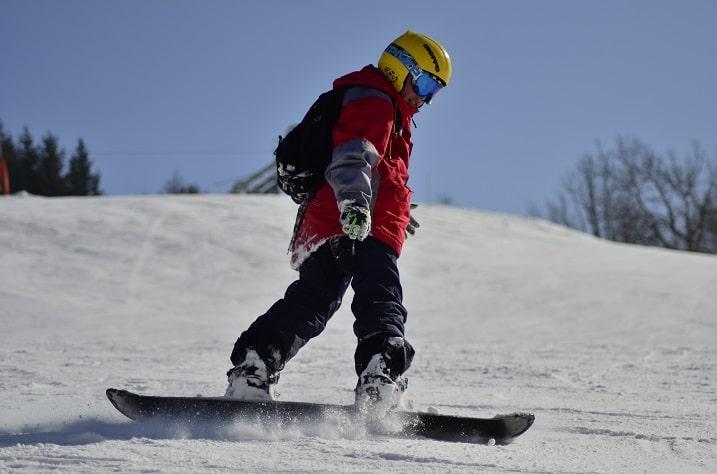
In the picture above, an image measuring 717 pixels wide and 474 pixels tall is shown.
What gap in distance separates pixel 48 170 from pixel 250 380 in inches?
1508

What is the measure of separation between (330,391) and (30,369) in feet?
5.61

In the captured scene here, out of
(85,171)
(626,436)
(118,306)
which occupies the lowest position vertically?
(626,436)

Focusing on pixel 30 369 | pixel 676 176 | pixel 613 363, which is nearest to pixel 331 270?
pixel 30 369

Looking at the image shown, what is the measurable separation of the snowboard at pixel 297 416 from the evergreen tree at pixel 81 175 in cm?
3700

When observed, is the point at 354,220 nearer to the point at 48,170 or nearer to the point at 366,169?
the point at 366,169

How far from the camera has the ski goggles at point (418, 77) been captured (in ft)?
11.3

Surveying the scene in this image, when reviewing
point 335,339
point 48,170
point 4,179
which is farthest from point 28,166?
point 335,339

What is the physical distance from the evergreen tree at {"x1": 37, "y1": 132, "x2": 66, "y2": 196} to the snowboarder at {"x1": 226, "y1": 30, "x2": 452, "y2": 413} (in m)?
36.2

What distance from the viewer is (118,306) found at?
9.12 m

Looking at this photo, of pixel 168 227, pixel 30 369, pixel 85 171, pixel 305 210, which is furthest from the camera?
pixel 85 171

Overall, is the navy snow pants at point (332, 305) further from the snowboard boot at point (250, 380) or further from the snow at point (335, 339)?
the snow at point (335, 339)

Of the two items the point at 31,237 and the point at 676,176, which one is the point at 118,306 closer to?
the point at 31,237

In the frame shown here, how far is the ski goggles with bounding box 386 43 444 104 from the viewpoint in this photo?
3459mm

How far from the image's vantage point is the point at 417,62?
346 cm
